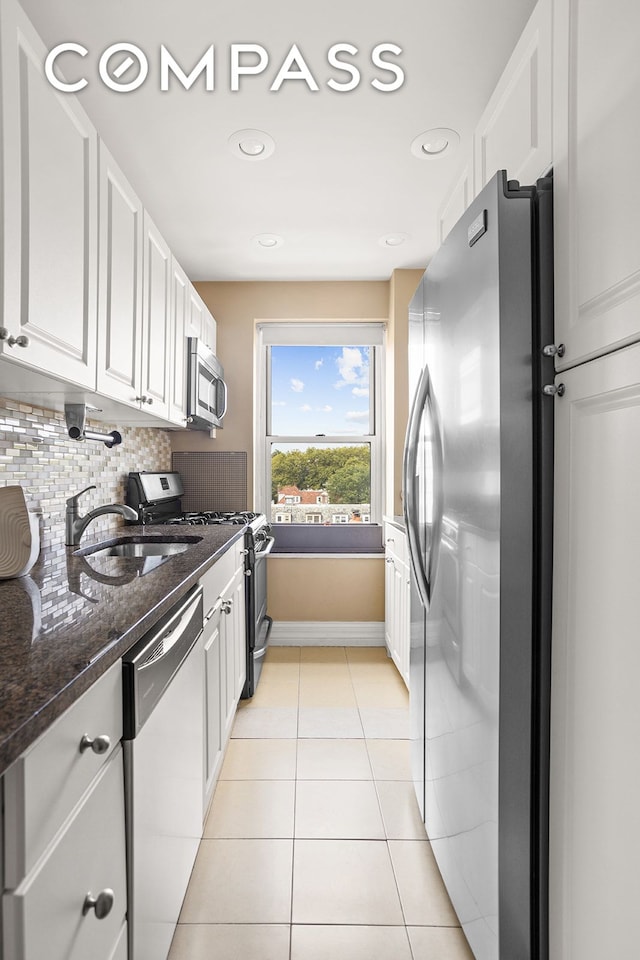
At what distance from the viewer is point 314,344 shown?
3973 millimetres

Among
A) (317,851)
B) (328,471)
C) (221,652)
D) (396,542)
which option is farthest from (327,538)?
(317,851)

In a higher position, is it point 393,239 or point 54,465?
point 393,239

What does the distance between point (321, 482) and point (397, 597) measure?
3.88 ft

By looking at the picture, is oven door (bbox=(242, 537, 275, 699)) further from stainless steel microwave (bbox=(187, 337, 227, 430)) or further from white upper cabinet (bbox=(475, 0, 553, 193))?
white upper cabinet (bbox=(475, 0, 553, 193))

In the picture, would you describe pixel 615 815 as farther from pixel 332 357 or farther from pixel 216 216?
pixel 332 357

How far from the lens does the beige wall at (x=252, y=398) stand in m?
3.81

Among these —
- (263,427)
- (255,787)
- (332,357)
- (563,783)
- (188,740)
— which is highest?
(332,357)

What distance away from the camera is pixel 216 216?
2.85m

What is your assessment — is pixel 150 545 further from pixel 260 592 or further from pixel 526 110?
pixel 526 110

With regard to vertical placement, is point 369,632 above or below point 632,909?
below

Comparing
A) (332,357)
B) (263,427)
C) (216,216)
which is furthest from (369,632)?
(216,216)

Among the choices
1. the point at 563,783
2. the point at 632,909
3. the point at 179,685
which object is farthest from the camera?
the point at 179,685

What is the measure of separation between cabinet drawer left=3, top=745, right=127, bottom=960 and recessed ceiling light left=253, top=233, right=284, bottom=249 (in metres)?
2.81

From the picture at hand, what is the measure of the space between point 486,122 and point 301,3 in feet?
2.05
